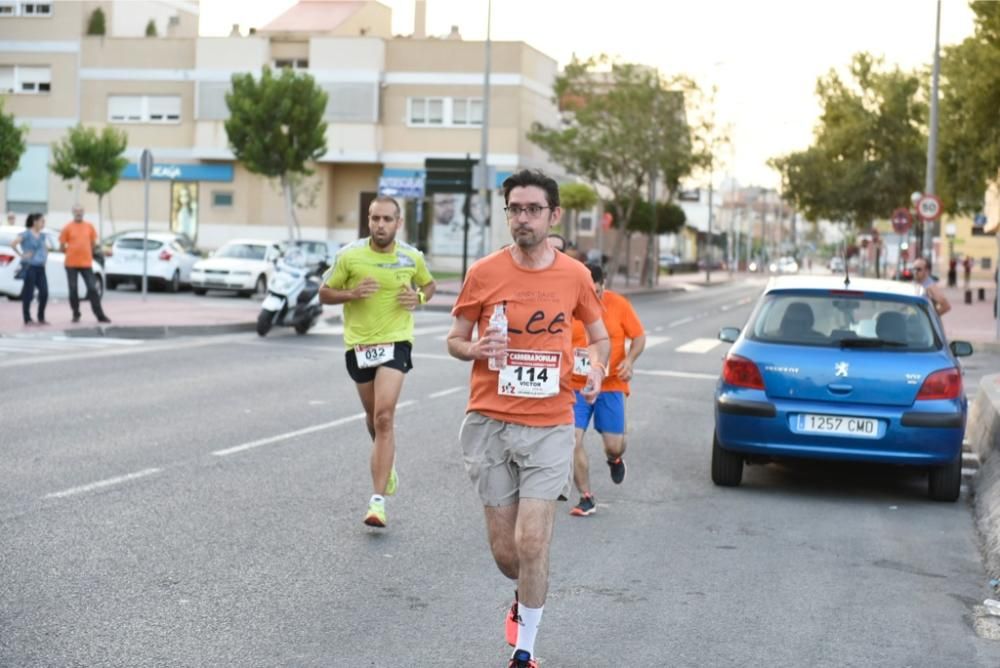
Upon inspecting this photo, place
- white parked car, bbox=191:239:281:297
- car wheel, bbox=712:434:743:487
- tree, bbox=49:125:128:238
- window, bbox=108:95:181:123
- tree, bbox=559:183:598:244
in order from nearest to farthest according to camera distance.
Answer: car wheel, bbox=712:434:743:487
white parked car, bbox=191:239:281:297
tree, bbox=49:125:128:238
tree, bbox=559:183:598:244
window, bbox=108:95:181:123

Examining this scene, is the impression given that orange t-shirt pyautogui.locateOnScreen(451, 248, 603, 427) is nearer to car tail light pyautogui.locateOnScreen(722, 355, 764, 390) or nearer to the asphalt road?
the asphalt road

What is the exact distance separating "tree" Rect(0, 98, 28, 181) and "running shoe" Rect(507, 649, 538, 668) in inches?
1732

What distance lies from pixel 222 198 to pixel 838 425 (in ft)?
180

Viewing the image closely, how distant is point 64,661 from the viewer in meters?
5.51

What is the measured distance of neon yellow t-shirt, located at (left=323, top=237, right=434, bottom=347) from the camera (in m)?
8.83

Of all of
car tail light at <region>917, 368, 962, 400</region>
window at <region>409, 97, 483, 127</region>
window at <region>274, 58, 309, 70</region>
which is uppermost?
window at <region>274, 58, 309, 70</region>

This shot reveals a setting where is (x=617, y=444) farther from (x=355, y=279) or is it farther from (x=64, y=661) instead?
(x=64, y=661)

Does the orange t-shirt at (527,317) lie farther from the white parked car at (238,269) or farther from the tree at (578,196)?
Result: the tree at (578,196)

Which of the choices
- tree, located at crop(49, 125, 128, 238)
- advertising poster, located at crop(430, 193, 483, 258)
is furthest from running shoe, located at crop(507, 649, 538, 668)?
advertising poster, located at crop(430, 193, 483, 258)

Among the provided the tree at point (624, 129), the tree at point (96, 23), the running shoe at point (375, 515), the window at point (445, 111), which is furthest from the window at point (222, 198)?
the running shoe at point (375, 515)

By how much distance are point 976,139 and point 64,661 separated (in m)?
37.7

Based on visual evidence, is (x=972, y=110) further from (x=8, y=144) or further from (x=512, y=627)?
(x=512, y=627)

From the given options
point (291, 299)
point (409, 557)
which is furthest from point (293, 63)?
point (409, 557)

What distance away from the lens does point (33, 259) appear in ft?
75.7
